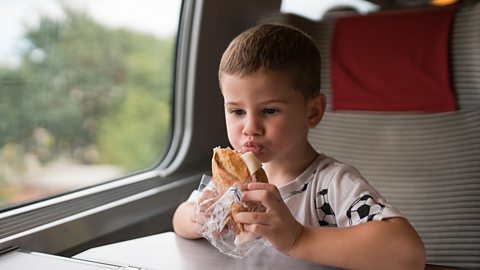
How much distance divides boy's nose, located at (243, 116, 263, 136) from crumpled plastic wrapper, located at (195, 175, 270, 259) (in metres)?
0.14

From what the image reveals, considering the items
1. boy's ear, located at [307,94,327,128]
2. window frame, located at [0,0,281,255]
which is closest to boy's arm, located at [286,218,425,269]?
boy's ear, located at [307,94,327,128]

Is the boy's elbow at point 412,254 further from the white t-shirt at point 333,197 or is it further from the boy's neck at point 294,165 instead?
the boy's neck at point 294,165

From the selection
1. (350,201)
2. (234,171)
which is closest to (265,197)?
(234,171)

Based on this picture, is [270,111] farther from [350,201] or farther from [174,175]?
[174,175]

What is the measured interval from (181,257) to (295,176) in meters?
0.37

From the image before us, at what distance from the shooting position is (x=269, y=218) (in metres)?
0.99

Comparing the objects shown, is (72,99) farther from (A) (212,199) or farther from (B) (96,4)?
(A) (212,199)

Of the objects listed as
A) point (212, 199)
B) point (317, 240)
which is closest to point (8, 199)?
point (212, 199)

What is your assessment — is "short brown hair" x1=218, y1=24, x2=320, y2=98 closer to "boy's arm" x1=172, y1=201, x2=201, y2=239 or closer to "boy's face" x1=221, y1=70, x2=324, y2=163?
"boy's face" x1=221, y1=70, x2=324, y2=163

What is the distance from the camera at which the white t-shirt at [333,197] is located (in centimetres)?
108

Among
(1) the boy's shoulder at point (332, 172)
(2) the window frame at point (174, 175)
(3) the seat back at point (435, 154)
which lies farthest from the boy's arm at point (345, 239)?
(3) the seat back at point (435, 154)

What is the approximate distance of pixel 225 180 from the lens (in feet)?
3.64

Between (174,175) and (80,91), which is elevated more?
(80,91)

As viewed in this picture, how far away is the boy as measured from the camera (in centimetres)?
101
